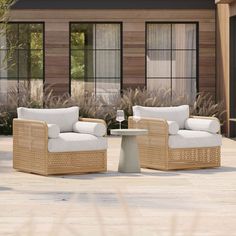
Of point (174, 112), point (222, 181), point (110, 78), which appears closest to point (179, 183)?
point (222, 181)

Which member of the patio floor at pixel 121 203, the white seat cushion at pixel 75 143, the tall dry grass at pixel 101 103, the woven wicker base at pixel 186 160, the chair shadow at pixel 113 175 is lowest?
the patio floor at pixel 121 203

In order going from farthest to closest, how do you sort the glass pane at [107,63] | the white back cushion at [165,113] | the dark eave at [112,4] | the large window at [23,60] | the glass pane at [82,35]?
1. the glass pane at [107,63]
2. the glass pane at [82,35]
3. the large window at [23,60]
4. the dark eave at [112,4]
5. the white back cushion at [165,113]

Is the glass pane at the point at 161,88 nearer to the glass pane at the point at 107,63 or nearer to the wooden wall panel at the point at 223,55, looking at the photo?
the glass pane at the point at 107,63

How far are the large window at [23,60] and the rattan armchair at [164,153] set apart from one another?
272 inches

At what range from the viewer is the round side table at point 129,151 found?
10.9 meters

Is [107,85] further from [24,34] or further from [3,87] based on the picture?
[3,87]

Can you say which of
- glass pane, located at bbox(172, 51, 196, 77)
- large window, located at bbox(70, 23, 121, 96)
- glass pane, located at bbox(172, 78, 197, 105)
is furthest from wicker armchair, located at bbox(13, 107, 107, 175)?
glass pane, located at bbox(172, 51, 196, 77)

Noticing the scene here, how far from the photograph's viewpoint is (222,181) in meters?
9.97

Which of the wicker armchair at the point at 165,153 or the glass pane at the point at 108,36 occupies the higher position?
the glass pane at the point at 108,36

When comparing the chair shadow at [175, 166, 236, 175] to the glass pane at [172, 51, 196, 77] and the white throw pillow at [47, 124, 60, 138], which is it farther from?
the glass pane at [172, 51, 196, 77]

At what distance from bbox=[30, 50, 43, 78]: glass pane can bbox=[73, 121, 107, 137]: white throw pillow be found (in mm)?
7124

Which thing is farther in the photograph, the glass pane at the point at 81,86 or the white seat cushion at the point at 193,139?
the glass pane at the point at 81,86

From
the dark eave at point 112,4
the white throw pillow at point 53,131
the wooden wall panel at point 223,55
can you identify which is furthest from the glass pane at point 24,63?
the white throw pillow at point 53,131

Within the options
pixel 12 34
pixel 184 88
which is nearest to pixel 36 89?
pixel 12 34
